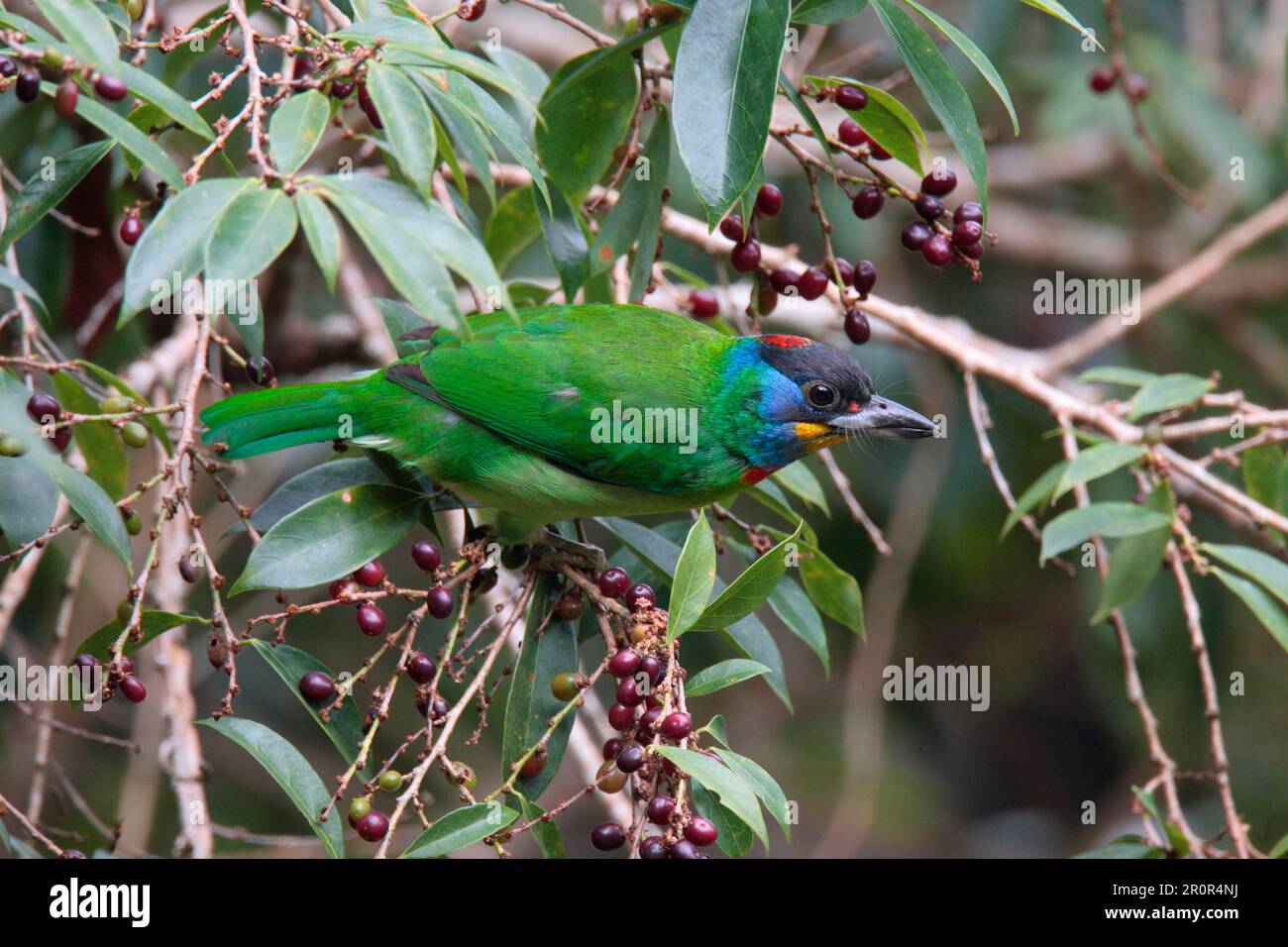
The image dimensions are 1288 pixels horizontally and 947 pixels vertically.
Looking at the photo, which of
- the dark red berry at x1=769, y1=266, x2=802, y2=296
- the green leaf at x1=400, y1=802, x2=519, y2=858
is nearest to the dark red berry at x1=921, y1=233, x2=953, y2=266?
the dark red berry at x1=769, y1=266, x2=802, y2=296

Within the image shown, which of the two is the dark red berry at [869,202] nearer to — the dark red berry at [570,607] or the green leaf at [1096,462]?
the green leaf at [1096,462]

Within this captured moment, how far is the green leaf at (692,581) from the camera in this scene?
6.37 ft

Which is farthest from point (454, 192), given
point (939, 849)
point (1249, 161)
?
point (939, 849)

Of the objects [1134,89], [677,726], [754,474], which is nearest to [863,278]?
[754,474]

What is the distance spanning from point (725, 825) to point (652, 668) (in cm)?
29

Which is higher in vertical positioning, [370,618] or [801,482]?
[801,482]

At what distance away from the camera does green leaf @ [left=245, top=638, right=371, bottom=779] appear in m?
2.04

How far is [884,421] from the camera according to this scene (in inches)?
108

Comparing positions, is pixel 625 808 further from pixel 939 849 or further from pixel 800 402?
pixel 939 849

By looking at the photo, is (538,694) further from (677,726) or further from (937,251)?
(937,251)

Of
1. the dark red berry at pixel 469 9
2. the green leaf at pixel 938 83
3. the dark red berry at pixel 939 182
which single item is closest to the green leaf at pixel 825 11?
the green leaf at pixel 938 83

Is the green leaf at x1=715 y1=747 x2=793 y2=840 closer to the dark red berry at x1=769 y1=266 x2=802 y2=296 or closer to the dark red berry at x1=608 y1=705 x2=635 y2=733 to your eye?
the dark red berry at x1=608 y1=705 x2=635 y2=733
